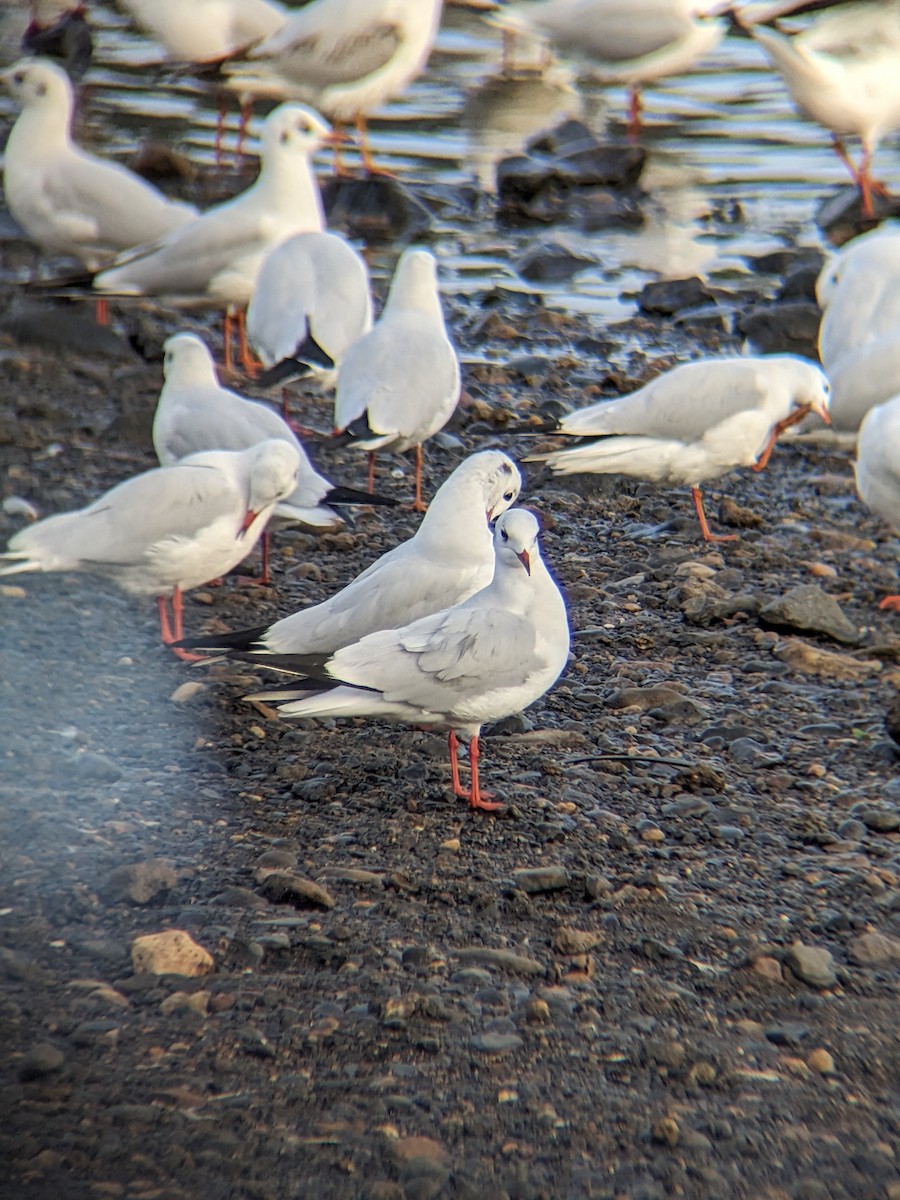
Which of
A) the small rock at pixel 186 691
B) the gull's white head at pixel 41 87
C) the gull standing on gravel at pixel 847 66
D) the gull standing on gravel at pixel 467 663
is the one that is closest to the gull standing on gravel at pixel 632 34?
the gull standing on gravel at pixel 847 66

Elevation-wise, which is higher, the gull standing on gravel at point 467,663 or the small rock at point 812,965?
the gull standing on gravel at point 467,663

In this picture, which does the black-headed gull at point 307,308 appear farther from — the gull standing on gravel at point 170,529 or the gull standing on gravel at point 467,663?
the gull standing on gravel at point 467,663

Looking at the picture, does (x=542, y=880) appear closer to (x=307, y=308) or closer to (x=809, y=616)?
(x=809, y=616)

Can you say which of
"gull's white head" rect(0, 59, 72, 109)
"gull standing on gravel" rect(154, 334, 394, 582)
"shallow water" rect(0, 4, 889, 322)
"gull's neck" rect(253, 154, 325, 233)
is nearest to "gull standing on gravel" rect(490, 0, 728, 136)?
"shallow water" rect(0, 4, 889, 322)

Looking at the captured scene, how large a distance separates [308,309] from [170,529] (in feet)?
7.94

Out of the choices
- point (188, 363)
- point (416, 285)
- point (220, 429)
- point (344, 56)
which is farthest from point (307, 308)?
point (344, 56)

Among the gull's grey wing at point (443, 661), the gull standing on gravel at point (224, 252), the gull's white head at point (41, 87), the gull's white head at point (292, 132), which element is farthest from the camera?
the gull's white head at point (41, 87)

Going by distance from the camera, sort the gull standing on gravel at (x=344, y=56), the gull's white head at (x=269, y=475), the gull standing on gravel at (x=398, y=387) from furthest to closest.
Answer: the gull standing on gravel at (x=344, y=56) → the gull standing on gravel at (x=398, y=387) → the gull's white head at (x=269, y=475)

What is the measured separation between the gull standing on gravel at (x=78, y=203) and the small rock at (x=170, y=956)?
6.02m

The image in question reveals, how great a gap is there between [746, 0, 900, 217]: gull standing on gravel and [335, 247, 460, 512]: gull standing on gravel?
6.52 m

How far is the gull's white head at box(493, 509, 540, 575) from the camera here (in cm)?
412

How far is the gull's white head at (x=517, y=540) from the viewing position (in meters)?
4.12

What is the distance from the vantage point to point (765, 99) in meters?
15.2

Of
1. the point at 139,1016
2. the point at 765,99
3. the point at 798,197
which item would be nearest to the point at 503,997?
the point at 139,1016
